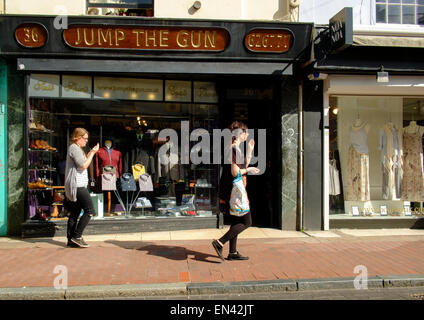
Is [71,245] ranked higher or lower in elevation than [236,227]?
lower

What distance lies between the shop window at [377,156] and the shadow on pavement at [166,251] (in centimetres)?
422

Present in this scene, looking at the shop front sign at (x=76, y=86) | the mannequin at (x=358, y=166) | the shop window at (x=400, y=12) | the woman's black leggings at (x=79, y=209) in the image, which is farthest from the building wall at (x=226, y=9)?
the woman's black leggings at (x=79, y=209)

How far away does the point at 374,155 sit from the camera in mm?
9727

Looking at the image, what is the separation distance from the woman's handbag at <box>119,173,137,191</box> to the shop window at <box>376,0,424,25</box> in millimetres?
6977

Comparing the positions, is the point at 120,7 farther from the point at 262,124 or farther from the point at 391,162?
the point at 391,162

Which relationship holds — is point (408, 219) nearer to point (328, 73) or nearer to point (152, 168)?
point (328, 73)

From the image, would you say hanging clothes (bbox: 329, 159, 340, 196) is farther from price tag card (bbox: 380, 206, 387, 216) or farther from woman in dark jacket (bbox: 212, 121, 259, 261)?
woman in dark jacket (bbox: 212, 121, 259, 261)

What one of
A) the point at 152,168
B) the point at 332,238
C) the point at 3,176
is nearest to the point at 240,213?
the point at 332,238

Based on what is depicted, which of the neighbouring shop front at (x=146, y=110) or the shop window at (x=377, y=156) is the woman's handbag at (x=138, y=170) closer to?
the neighbouring shop front at (x=146, y=110)

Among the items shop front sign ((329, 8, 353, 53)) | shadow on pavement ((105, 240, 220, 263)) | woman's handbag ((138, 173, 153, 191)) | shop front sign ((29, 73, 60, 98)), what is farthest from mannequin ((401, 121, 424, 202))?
shop front sign ((29, 73, 60, 98))

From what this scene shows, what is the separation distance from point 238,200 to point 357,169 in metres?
4.80

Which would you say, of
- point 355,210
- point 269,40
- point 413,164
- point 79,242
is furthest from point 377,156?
point 79,242

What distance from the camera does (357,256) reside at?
21.4 ft

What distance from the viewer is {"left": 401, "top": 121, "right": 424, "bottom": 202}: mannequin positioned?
953 centimetres
